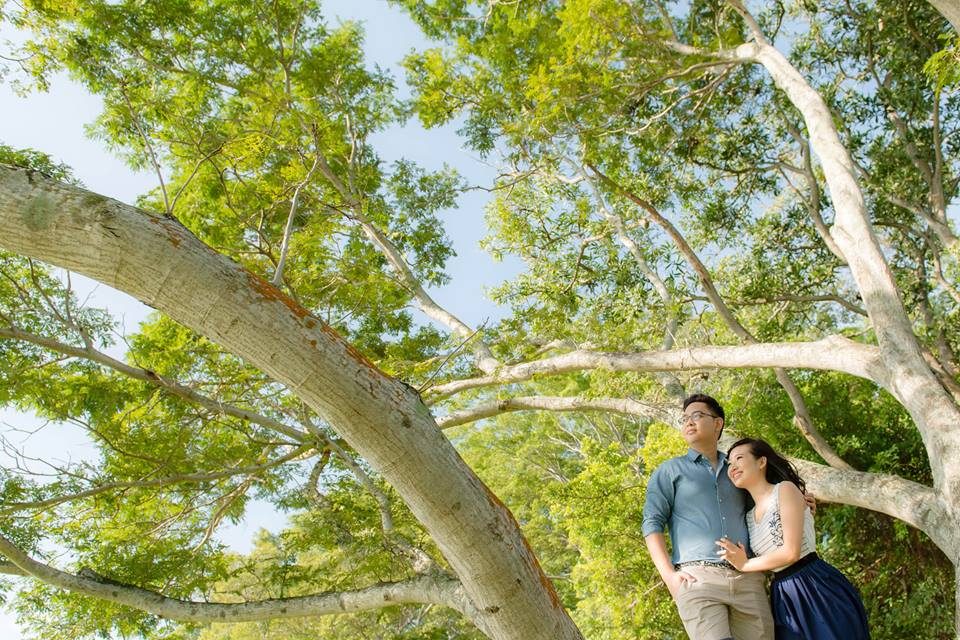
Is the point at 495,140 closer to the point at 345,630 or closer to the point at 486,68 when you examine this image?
the point at 486,68

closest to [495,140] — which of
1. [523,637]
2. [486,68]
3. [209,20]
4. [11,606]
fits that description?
[486,68]

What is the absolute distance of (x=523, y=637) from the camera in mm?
1950

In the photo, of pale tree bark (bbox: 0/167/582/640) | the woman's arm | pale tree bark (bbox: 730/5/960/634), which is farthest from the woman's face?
pale tree bark (bbox: 730/5/960/634)

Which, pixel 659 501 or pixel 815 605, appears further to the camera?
pixel 659 501

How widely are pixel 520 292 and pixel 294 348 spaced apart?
7.08 metres

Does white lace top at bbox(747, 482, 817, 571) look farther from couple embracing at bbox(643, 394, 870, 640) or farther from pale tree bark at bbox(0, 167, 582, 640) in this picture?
pale tree bark at bbox(0, 167, 582, 640)

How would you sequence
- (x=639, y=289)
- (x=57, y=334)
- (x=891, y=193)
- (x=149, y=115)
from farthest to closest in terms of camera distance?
(x=891, y=193) < (x=639, y=289) < (x=149, y=115) < (x=57, y=334)

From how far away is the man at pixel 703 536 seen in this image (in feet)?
8.39

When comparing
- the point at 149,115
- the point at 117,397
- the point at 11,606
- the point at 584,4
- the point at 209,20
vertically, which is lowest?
the point at 11,606

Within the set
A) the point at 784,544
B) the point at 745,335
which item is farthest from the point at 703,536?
the point at 745,335

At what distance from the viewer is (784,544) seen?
7.96ft

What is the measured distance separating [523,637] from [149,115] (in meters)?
7.41

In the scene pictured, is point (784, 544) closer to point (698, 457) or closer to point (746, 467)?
point (746, 467)

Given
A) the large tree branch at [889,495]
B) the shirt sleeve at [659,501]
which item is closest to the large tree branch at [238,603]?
the shirt sleeve at [659,501]
